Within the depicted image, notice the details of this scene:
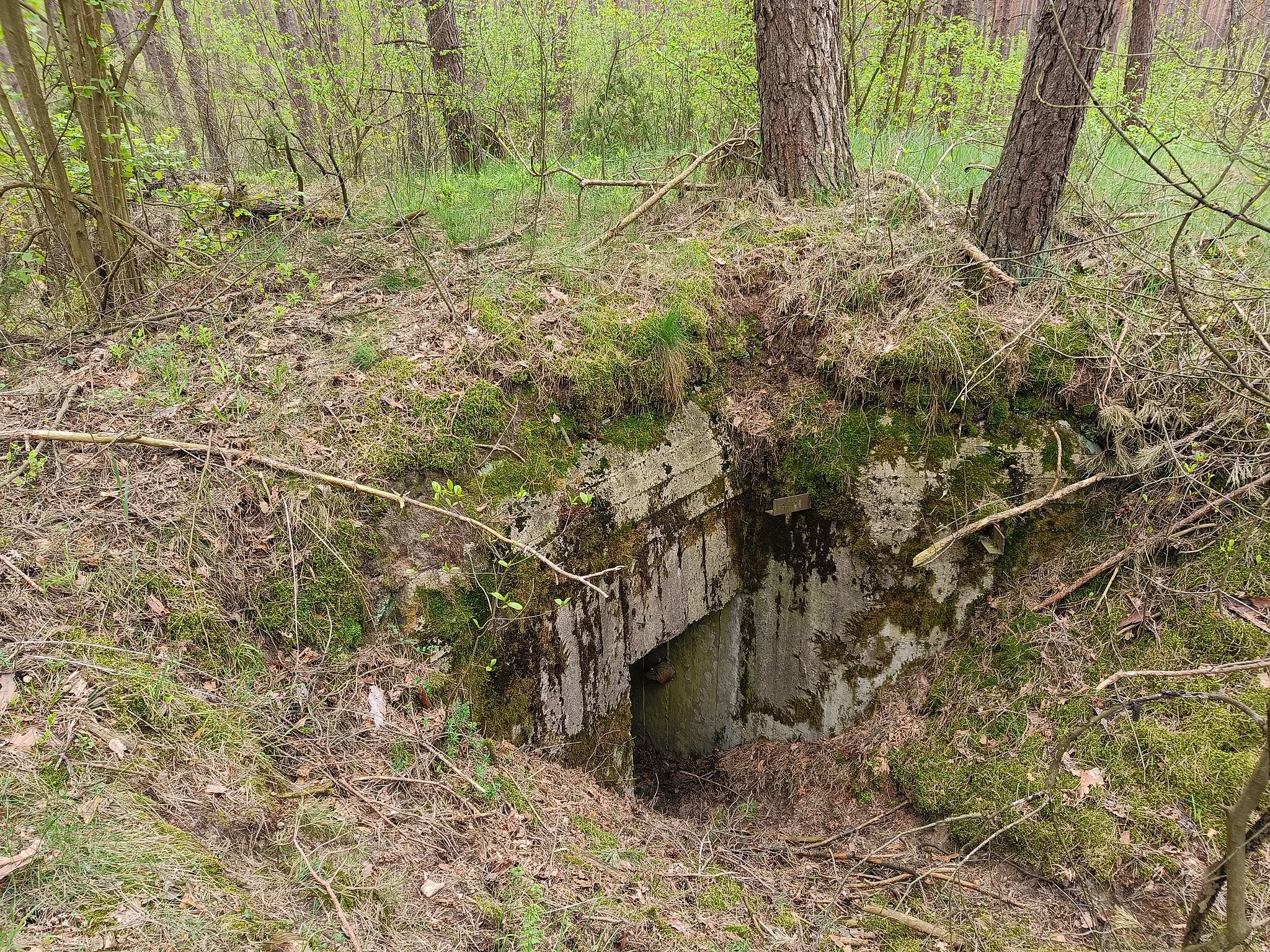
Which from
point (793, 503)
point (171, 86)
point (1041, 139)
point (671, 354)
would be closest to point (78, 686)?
point (671, 354)

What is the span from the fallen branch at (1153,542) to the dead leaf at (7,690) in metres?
4.53

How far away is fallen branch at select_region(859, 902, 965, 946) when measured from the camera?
10.6 feet

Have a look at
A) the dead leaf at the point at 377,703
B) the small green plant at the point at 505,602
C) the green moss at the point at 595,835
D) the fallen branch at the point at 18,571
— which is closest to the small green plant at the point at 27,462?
the fallen branch at the point at 18,571

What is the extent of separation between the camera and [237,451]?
3.06 metres

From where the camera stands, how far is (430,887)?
2.38m

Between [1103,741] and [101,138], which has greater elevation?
[101,138]

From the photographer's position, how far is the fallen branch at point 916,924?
127 inches

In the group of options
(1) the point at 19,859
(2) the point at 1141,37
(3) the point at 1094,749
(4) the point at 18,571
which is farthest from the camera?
(2) the point at 1141,37

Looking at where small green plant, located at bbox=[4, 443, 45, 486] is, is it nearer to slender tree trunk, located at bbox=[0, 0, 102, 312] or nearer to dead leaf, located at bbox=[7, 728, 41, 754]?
dead leaf, located at bbox=[7, 728, 41, 754]

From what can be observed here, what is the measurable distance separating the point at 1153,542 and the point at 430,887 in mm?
3832

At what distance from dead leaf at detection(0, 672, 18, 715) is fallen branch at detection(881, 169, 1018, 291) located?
494cm

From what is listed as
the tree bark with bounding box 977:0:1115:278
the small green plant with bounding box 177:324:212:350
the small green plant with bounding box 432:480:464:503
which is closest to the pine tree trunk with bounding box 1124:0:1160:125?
the tree bark with bounding box 977:0:1115:278

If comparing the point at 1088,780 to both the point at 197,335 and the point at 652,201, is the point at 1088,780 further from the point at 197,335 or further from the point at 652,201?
the point at 197,335

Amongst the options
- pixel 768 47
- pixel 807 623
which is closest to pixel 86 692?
pixel 807 623
